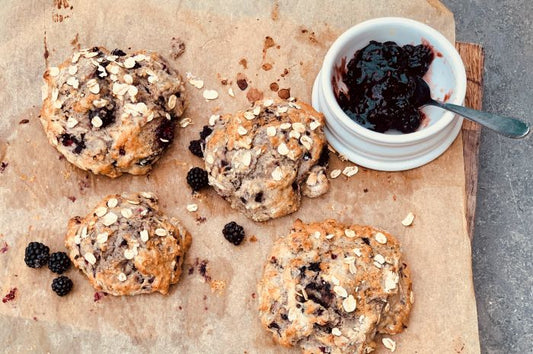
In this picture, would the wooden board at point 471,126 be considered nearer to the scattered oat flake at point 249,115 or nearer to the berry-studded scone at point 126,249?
the scattered oat flake at point 249,115

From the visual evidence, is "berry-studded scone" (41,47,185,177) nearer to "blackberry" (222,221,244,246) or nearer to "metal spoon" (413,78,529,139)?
"blackberry" (222,221,244,246)

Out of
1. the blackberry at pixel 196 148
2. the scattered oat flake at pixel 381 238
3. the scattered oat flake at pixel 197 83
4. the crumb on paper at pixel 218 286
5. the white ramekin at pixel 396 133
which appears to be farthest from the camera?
the scattered oat flake at pixel 197 83

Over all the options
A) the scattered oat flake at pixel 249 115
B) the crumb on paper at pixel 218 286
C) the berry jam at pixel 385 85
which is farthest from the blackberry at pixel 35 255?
the berry jam at pixel 385 85

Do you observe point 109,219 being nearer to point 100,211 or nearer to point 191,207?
point 100,211

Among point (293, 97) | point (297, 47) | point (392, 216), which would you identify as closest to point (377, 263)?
point (392, 216)

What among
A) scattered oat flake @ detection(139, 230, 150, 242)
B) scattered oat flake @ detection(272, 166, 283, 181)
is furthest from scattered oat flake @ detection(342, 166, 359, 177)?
scattered oat flake @ detection(139, 230, 150, 242)

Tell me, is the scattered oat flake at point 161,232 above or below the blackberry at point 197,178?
below

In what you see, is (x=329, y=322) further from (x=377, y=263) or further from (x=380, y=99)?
(x=380, y=99)
